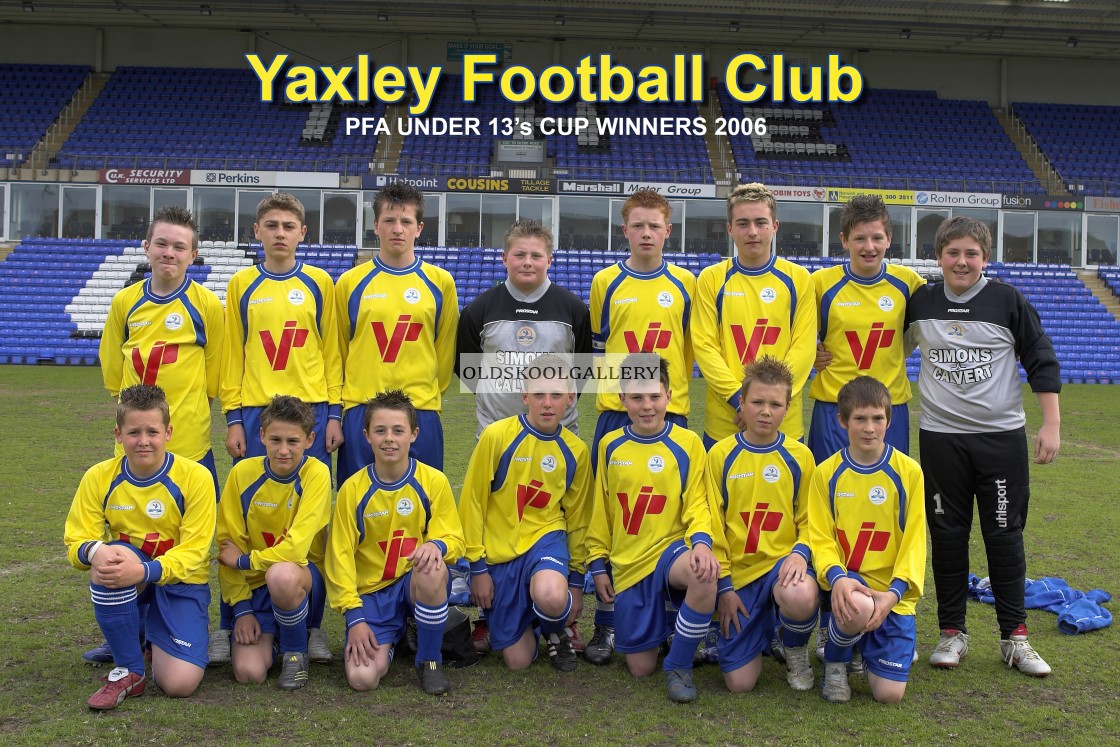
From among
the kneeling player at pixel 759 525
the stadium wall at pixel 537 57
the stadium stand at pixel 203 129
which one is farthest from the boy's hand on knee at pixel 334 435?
the stadium wall at pixel 537 57

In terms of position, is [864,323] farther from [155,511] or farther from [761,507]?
[155,511]

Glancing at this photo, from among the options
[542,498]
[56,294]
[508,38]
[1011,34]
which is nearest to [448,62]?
[508,38]

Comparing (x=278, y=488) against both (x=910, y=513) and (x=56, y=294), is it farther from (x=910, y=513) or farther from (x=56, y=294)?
(x=56, y=294)

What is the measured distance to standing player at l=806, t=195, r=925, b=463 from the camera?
4488mm

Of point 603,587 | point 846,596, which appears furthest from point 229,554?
point 846,596

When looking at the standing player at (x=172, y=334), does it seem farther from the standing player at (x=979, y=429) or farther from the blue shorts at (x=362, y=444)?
the standing player at (x=979, y=429)

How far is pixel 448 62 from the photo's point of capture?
31.8 metres

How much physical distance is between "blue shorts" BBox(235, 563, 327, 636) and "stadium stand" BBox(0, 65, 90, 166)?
2741 centimetres

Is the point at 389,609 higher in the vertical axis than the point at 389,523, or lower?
lower

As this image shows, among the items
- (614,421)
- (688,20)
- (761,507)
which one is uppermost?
(688,20)

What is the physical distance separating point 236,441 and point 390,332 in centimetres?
92

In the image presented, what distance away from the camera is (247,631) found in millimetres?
3963

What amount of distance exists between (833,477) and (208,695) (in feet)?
9.10

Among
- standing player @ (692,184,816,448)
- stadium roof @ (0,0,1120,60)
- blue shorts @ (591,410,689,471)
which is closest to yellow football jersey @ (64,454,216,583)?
blue shorts @ (591,410,689,471)
